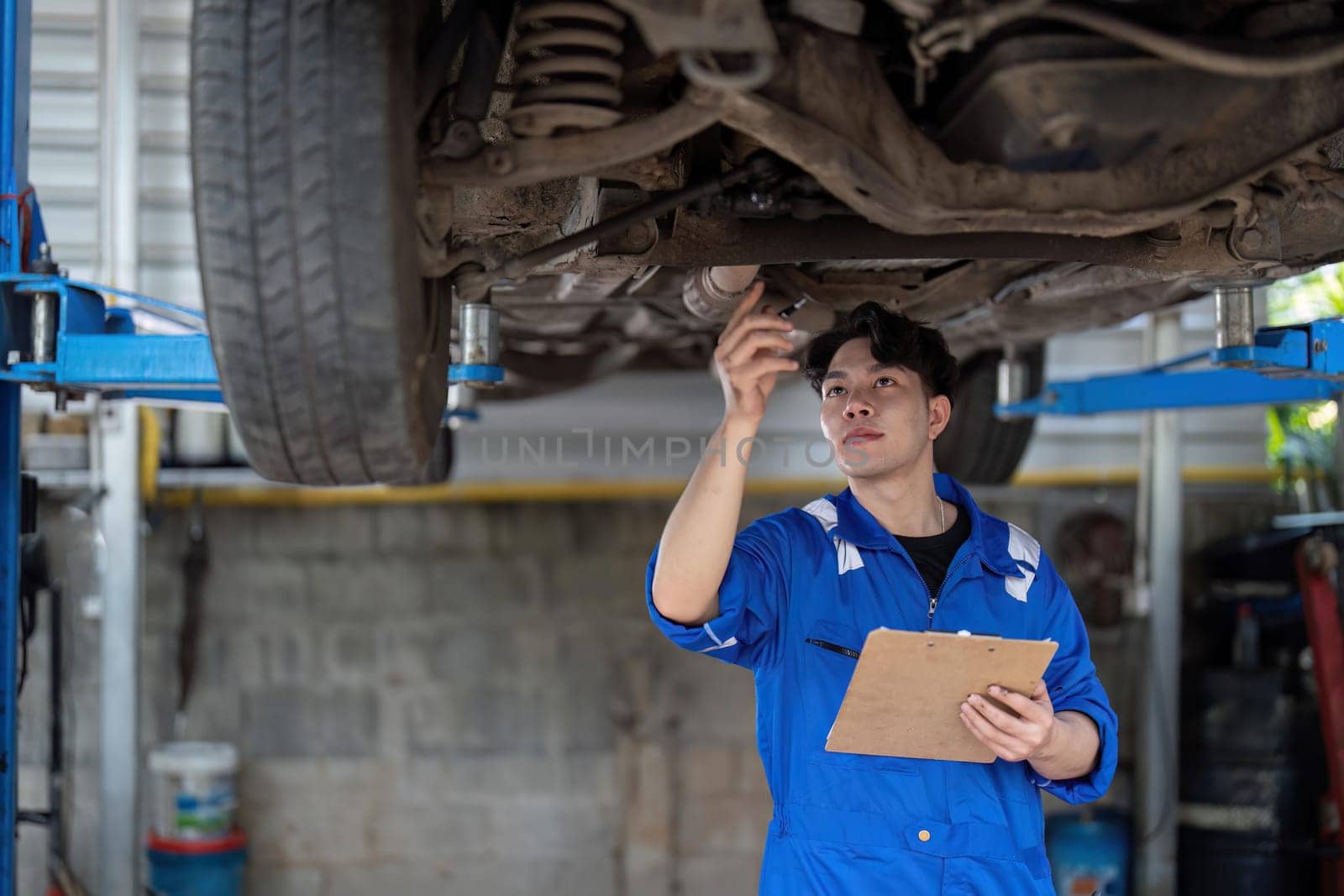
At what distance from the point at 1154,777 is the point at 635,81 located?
3.60 metres

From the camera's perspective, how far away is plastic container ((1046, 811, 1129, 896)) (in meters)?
4.22

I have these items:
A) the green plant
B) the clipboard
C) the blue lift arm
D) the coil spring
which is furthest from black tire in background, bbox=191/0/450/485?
the green plant

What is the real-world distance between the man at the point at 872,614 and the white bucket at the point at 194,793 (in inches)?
111

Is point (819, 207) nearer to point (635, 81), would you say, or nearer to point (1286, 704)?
point (635, 81)

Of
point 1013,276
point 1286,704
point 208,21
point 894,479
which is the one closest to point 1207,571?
point 1286,704

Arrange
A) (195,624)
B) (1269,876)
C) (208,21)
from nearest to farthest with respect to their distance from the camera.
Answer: (208,21), (1269,876), (195,624)

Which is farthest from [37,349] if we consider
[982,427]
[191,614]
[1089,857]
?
[1089,857]

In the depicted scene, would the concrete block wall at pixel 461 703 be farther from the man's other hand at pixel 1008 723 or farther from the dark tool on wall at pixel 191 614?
the man's other hand at pixel 1008 723

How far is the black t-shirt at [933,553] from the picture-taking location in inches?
78.0

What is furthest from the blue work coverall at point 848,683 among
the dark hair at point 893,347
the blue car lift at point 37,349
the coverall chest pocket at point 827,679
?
the blue car lift at point 37,349

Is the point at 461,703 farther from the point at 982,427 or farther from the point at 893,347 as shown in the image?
the point at 893,347

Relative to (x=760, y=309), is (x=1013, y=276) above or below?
above

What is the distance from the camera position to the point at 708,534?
5.67 feet

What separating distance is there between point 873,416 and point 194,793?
311 cm
